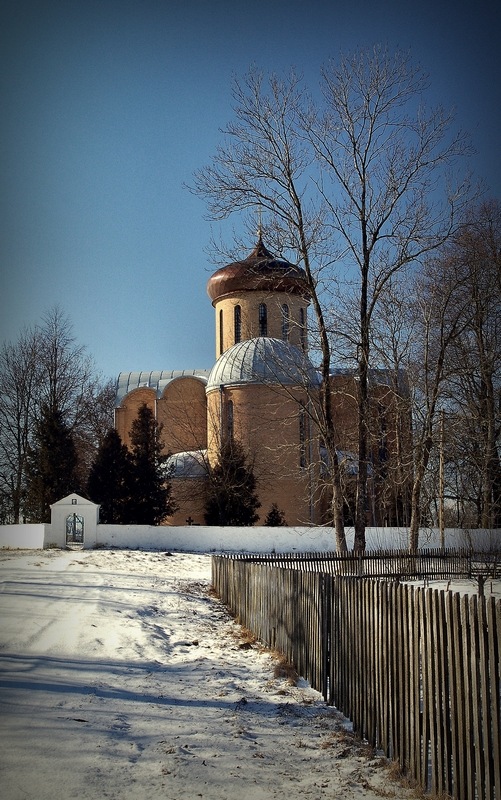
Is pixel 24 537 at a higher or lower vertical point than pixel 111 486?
lower

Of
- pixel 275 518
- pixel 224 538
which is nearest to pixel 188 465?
pixel 275 518

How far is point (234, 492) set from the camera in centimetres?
3431

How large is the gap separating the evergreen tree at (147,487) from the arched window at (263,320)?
927cm

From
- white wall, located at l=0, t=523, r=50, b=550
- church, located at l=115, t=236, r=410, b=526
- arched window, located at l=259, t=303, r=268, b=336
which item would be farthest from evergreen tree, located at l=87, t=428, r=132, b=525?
arched window, located at l=259, t=303, r=268, b=336

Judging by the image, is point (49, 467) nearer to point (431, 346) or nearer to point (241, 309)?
point (241, 309)

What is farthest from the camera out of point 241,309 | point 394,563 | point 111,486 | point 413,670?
point 241,309

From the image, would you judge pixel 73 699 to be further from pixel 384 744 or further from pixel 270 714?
pixel 384 744

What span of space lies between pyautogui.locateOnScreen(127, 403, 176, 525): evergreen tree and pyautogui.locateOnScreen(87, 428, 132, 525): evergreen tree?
29 centimetres

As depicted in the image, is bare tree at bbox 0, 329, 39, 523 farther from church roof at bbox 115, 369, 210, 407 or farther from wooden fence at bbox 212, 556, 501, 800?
wooden fence at bbox 212, 556, 501, 800

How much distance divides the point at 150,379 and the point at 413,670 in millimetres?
41905

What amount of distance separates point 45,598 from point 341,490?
7.00 metres

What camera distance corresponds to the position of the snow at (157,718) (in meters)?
5.36

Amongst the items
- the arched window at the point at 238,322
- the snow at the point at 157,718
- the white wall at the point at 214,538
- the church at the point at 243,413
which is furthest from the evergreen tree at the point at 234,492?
the snow at the point at 157,718

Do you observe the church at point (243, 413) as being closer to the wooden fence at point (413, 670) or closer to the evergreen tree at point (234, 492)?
the evergreen tree at point (234, 492)
